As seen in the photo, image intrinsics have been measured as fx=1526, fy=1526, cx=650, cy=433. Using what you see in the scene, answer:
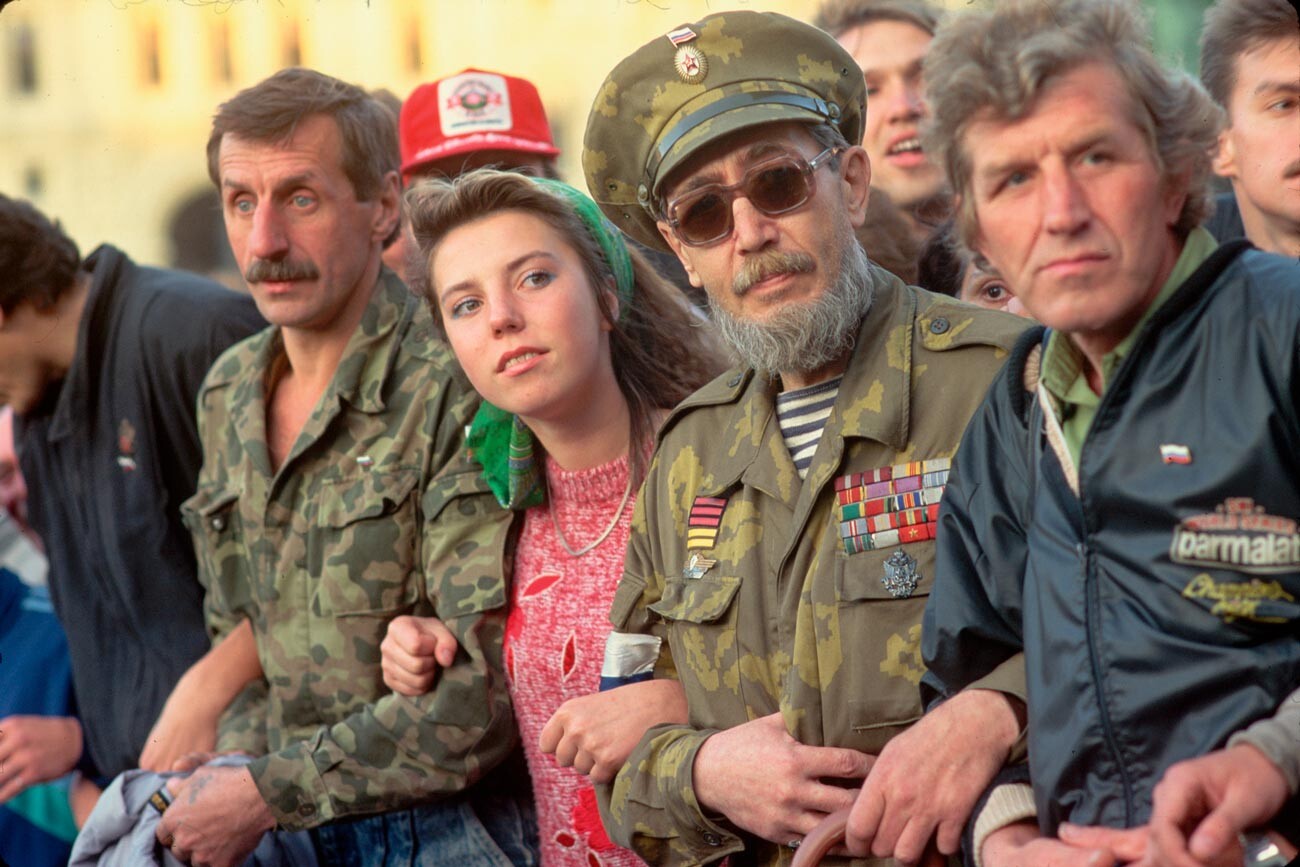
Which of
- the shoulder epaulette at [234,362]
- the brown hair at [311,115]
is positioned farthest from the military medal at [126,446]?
the brown hair at [311,115]

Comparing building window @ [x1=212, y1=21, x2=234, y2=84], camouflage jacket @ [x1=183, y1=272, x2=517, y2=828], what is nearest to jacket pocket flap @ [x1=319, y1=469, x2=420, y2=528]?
camouflage jacket @ [x1=183, y1=272, x2=517, y2=828]

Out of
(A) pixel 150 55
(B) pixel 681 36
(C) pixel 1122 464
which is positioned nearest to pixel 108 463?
(B) pixel 681 36

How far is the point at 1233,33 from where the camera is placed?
296 cm

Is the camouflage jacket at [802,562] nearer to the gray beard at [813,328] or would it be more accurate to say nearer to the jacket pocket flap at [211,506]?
the gray beard at [813,328]

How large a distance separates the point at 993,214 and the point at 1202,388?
0.37 meters

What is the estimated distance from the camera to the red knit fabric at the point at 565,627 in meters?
3.34

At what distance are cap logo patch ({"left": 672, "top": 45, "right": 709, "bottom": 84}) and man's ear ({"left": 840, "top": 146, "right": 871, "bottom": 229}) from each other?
312mm

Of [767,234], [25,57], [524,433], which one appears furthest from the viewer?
[25,57]

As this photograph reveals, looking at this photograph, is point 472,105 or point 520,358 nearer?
point 520,358

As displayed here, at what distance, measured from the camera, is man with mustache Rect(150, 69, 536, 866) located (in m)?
3.63

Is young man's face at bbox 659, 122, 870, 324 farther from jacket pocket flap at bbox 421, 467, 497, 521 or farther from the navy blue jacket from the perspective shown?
jacket pocket flap at bbox 421, 467, 497, 521

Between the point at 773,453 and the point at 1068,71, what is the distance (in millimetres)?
942

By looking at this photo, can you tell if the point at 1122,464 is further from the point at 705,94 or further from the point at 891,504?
the point at 705,94

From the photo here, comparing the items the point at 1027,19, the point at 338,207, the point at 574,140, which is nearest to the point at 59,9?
the point at 574,140
